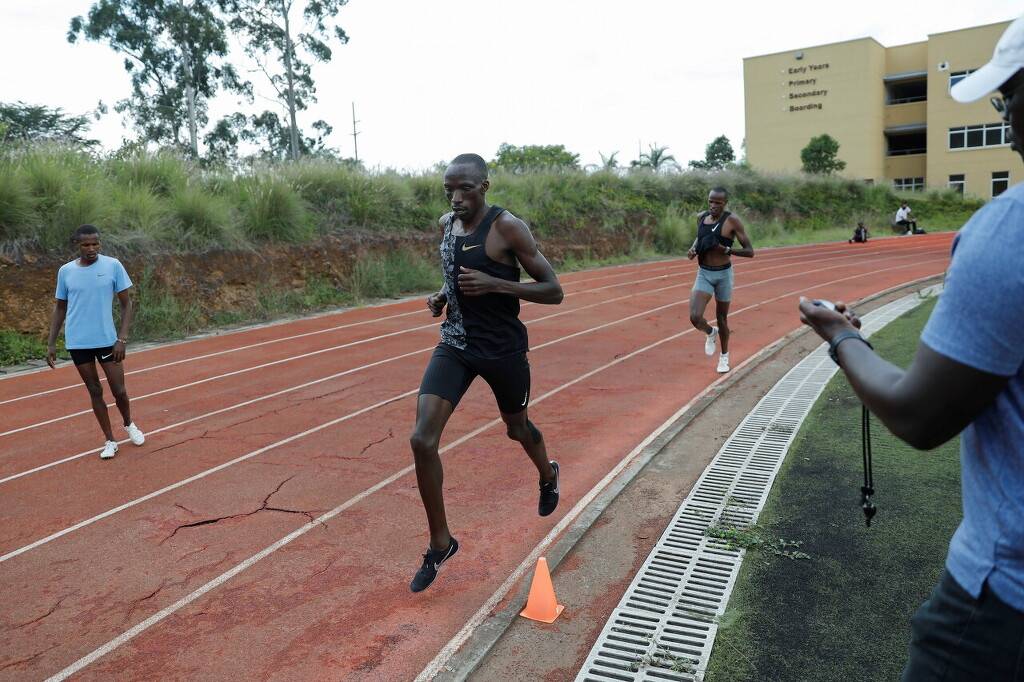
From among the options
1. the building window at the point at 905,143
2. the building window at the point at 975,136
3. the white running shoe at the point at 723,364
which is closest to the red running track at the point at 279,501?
the white running shoe at the point at 723,364

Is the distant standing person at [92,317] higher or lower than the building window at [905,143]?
lower

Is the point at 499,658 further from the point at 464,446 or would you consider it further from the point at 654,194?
the point at 654,194

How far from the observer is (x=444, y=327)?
440 centimetres

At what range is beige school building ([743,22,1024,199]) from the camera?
163 feet

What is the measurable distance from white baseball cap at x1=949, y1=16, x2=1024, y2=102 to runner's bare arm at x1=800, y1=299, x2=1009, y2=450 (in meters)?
0.47

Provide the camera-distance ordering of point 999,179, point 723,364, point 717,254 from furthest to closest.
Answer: point 999,179
point 723,364
point 717,254

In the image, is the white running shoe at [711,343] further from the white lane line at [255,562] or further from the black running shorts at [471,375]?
the black running shorts at [471,375]

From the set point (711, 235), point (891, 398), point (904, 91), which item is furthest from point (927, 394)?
point (904, 91)

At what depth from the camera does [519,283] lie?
436cm

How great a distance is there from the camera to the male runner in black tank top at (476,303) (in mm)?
4082

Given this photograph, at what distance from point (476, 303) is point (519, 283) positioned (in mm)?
276

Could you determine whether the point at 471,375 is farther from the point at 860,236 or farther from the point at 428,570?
the point at 860,236

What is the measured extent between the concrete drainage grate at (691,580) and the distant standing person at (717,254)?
2.70 m

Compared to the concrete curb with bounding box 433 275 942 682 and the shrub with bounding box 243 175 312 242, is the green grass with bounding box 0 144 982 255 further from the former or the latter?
the concrete curb with bounding box 433 275 942 682
